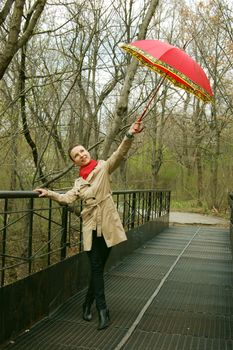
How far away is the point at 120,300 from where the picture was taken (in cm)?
488

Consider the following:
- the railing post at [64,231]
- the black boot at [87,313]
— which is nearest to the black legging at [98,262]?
Result: the black boot at [87,313]

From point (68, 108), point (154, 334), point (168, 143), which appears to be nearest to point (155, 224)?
point (68, 108)

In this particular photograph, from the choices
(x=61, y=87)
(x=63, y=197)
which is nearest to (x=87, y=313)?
(x=63, y=197)

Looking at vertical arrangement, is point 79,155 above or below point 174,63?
below

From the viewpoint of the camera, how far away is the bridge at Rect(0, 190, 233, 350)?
350 cm

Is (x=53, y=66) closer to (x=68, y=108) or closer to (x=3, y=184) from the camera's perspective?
(x=68, y=108)

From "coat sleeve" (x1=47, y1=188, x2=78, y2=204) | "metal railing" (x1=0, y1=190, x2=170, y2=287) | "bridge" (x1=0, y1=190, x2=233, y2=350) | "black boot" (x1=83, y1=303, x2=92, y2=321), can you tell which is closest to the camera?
"bridge" (x1=0, y1=190, x2=233, y2=350)

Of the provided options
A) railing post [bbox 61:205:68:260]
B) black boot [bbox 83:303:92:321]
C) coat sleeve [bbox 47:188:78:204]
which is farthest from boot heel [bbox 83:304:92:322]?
coat sleeve [bbox 47:188:78:204]

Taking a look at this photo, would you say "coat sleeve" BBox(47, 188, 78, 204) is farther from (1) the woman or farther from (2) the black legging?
(2) the black legging

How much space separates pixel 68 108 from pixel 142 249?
3227 millimetres

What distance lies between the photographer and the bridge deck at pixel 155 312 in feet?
11.6

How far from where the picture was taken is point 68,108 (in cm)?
908

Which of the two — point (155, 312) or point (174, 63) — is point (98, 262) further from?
point (174, 63)

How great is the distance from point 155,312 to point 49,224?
1390 mm
